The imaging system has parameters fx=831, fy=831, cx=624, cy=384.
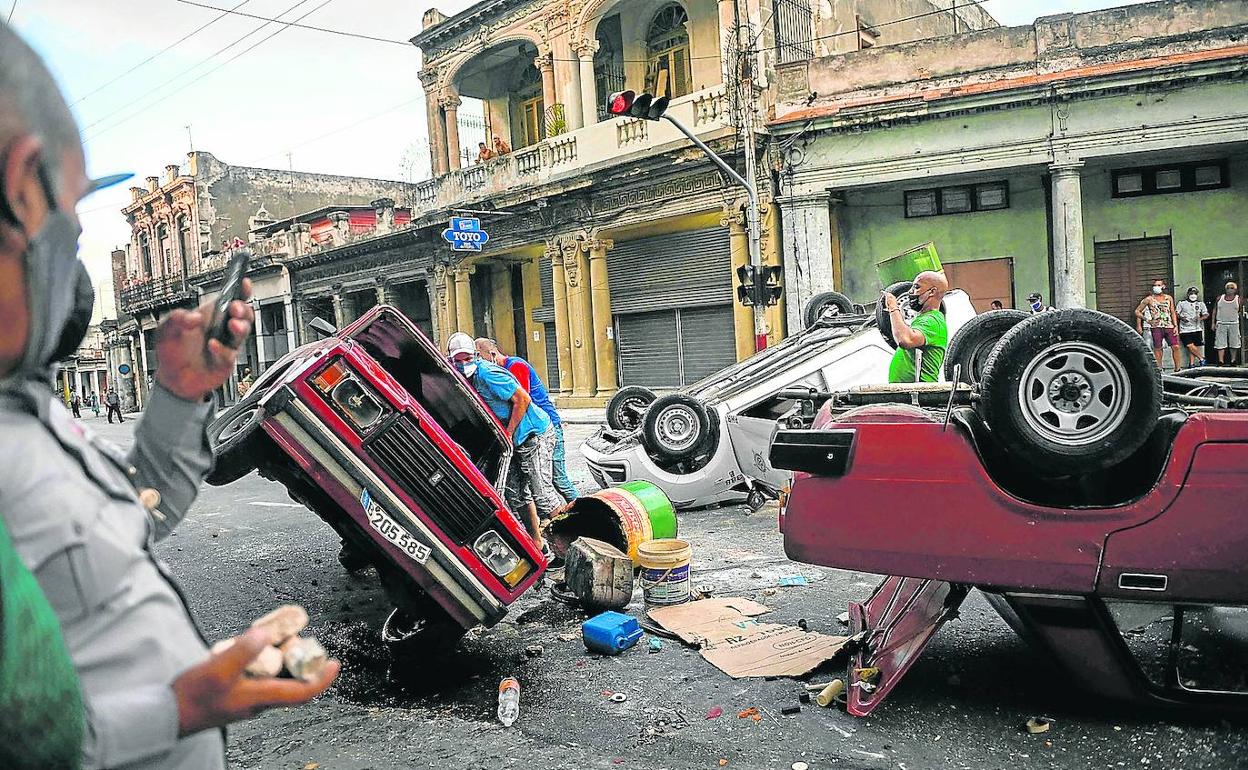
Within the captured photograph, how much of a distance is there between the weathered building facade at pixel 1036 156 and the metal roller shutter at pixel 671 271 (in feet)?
9.07

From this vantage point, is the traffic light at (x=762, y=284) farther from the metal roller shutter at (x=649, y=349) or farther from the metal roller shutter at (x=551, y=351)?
the metal roller shutter at (x=551, y=351)

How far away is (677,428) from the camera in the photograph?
7.68 meters

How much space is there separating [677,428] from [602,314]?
13.1 metres

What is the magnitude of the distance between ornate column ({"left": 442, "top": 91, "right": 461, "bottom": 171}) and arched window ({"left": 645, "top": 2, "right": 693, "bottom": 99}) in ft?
22.5

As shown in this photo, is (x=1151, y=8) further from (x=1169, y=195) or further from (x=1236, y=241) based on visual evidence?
(x=1236, y=241)

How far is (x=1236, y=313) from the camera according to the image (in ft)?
45.5

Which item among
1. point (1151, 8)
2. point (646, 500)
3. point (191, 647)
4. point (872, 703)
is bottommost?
point (872, 703)

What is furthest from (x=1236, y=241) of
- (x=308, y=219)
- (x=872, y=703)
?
(x=308, y=219)

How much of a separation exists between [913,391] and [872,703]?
1.39m

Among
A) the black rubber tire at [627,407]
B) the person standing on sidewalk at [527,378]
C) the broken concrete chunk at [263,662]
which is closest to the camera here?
the broken concrete chunk at [263,662]

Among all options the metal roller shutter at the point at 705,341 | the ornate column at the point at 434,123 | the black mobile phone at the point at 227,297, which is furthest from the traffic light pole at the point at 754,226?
the black mobile phone at the point at 227,297

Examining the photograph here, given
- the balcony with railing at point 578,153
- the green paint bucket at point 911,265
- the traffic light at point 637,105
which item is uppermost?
the balcony with railing at point 578,153

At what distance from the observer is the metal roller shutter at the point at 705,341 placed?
1912cm

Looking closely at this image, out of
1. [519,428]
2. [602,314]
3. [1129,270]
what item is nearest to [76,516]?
[519,428]
